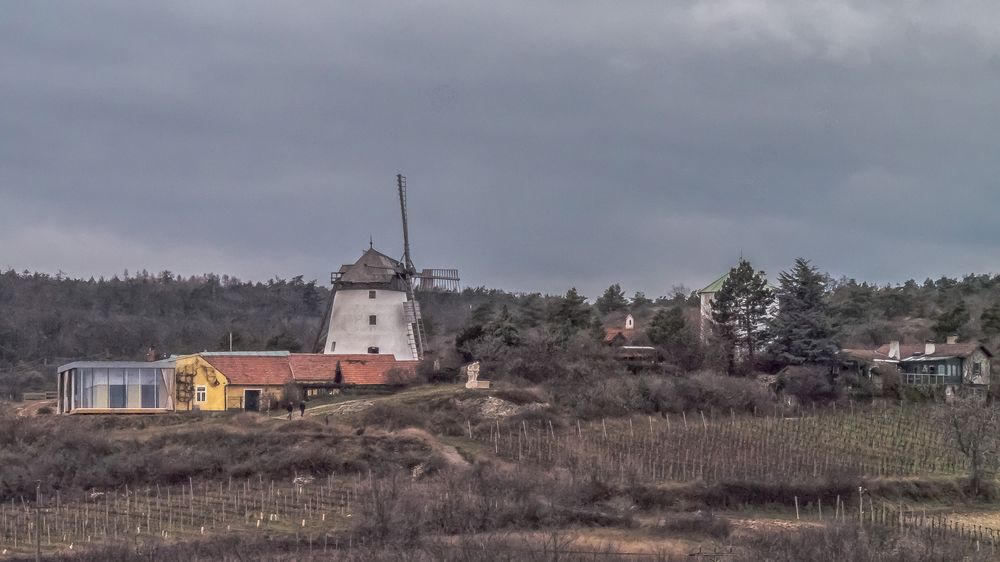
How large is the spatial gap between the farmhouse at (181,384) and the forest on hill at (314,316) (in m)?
8.64

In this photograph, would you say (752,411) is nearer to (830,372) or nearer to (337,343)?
(830,372)

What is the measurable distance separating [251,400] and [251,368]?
1.33 m

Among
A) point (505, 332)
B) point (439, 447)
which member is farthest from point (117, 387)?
point (505, 332)

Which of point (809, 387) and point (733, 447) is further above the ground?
point (809, 387)

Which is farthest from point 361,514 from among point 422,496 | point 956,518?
point 956,518

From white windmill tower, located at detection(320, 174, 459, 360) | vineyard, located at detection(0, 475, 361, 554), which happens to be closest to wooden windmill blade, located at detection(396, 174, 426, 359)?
white windmill tower, located at detection(320, 174, 459, 360)

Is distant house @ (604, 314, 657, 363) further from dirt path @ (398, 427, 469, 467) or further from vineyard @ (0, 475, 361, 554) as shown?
vineyard @ (0, 475, 361, 554)

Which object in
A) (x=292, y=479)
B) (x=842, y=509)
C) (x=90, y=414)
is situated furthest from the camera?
(x=90, y=414)

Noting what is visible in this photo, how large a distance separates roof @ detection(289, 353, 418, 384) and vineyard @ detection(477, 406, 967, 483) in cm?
871

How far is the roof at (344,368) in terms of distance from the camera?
166 ft

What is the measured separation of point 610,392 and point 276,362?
43.8 ft

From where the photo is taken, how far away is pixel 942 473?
134 feet

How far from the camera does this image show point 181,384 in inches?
1892

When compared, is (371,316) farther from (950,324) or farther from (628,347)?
(950,324)
